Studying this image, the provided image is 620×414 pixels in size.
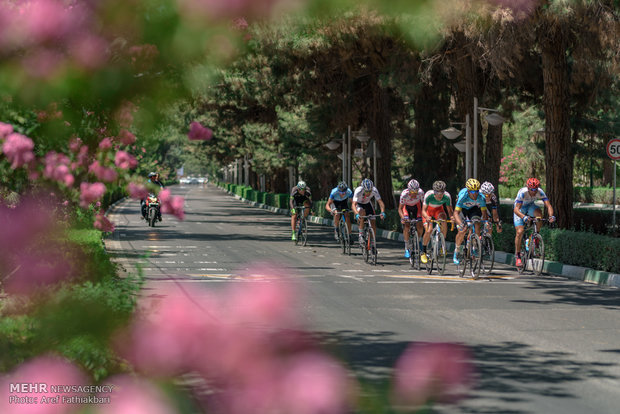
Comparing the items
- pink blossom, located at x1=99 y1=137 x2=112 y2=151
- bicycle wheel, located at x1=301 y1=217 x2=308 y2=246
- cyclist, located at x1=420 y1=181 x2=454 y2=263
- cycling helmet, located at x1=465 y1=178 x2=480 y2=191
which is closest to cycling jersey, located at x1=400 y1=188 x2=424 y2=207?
cyclist, located at x1=420 y1=181 x2=454 y2=263

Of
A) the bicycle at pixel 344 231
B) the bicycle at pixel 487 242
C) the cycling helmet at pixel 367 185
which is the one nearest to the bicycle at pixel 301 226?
the bicycle at pixel 344 231

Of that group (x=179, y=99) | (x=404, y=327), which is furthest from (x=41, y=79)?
(x=404, y=327)

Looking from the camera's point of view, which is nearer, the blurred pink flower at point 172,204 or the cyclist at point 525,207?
the blurred pink flower at point 172,204

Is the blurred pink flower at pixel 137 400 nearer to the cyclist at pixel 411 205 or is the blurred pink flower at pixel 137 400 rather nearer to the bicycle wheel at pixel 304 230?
the cyclist at pixel 411 205

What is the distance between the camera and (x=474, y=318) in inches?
468

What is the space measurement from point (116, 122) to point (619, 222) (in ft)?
92.6

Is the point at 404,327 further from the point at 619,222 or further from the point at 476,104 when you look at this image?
the point at 619,222

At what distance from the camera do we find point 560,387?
7652mm

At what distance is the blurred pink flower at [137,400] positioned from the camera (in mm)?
1531

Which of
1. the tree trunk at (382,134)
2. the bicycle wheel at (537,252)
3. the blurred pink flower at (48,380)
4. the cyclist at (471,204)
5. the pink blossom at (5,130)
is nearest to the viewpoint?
the blurred pink flower at (48,380)

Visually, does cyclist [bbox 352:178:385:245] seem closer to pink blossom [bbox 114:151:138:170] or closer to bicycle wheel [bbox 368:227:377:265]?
bicycle wheel [bbox 368:227:377:265]

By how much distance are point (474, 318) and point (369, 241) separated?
27.9 feet

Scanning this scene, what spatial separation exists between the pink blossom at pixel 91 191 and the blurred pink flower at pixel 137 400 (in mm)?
637

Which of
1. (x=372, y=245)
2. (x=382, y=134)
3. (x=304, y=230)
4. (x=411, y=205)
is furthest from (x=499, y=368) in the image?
(x=382, y=134)
